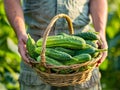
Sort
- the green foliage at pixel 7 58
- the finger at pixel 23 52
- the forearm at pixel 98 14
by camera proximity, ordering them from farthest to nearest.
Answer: the green foliage at pixel 7 58 < the forearm at pixel 98 14 < the finger at pixel 23 52

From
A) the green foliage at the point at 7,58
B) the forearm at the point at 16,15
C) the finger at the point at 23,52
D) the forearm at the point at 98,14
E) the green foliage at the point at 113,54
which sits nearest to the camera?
the finger at the point at 23,52

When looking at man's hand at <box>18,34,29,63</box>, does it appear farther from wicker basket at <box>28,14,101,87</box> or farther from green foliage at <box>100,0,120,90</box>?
green foliage at <box>100,0,120,90</box>

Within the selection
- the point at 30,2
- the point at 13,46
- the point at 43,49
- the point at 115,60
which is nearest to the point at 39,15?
the point at 30,2

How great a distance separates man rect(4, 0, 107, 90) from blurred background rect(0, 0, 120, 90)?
3.19 feet

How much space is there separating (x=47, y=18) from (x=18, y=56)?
3.85 ft

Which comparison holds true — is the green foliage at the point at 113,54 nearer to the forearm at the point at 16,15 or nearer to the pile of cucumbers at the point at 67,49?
the forearm at the point at 16,15

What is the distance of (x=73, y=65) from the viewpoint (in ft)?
7.99

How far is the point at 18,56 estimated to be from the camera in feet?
13.2

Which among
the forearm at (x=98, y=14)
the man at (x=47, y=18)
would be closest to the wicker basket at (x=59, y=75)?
the man at (x=47, y=18)

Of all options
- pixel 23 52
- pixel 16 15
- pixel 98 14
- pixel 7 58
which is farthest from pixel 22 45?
pixel 7 58

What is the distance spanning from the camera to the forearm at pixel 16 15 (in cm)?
286

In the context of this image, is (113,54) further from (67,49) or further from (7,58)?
(67,49)

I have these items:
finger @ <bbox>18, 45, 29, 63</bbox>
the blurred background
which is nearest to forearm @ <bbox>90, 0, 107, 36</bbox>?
finger @ <bbox>18, 45, 29, 63</bbox>

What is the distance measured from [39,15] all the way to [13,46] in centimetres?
116
